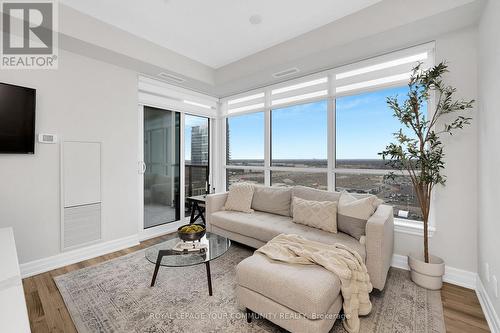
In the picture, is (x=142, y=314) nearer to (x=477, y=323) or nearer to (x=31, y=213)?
(x=31, y=213)

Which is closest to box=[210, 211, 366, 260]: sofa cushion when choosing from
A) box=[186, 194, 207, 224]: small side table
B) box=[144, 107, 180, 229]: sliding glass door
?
box=[186, 194, 207, 224]: small side table

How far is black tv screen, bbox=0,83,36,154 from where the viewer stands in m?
2.30

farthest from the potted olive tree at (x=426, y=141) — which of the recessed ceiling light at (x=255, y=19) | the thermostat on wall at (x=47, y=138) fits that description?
the thermostat on wall at (x=47, y=138)

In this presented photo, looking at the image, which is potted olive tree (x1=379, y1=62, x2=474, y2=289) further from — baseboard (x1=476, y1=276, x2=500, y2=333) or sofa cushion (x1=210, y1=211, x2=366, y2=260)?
sofa cushion (x1=210, y1=211, x2=366, y2=260)

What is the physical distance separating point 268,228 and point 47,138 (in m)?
2.86

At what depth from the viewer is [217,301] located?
2.03m

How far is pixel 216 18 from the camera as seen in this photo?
262cm

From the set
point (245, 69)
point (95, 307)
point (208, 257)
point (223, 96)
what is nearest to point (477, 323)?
point (208, 257)

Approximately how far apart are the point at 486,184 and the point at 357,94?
69.7 inches

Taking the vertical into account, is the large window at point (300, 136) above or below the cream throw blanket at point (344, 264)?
above

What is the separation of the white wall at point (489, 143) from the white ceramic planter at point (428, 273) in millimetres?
313

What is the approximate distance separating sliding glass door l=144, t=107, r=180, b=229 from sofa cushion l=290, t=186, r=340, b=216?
2.30m

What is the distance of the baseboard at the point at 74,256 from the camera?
8.24 ft

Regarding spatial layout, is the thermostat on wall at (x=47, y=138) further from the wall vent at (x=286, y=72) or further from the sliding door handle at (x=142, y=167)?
the wall vent at (x=286, y=72)
